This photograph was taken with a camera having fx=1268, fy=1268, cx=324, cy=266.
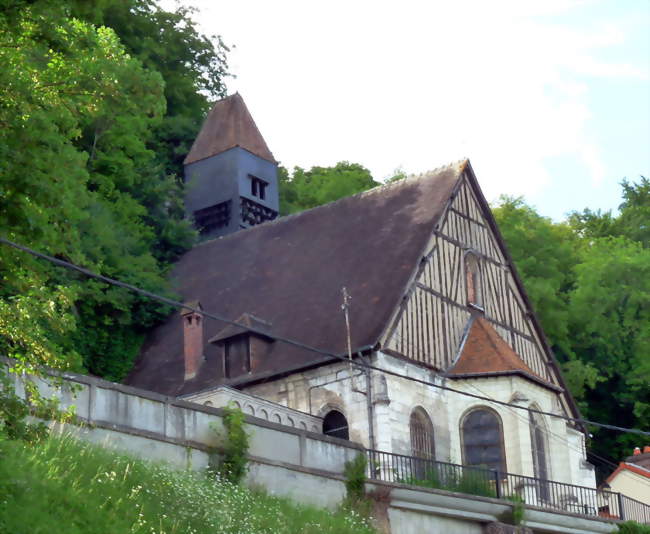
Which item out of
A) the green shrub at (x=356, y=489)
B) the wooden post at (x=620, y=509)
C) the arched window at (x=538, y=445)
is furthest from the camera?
the arched window at (x=538, y=445)

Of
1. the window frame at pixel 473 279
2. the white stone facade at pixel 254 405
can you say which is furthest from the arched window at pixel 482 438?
the white stone facade at pixel 254 405

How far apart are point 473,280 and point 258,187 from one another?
1091 centimetres

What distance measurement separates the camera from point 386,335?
2869cm

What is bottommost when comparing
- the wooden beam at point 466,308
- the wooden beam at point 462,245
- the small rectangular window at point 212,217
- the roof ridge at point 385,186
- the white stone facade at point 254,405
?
the white stone facade at point 254,405

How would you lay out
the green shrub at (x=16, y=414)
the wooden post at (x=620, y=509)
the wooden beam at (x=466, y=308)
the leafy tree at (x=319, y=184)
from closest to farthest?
the green shrub at (x=16, y=414) → the wooden post at (x=620, y=509) → the wooden beam at (x=466, y=308) → the leafy tree at (x=319, y=184)

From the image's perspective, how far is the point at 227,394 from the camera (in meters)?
27.8

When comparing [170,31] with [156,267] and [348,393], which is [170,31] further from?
[348,393]

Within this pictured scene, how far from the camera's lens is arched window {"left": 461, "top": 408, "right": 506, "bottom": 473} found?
29.3 meters

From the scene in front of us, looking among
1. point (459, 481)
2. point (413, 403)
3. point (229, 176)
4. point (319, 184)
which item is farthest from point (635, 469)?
point (319, 184)

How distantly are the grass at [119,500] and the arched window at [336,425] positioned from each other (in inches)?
321

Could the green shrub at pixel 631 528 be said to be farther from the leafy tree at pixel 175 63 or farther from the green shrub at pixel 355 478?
the leafy tree at pixel 175 63

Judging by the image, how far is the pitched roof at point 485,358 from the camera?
97.8 ft

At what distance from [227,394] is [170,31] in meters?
22.9

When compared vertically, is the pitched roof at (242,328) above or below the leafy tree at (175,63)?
below
